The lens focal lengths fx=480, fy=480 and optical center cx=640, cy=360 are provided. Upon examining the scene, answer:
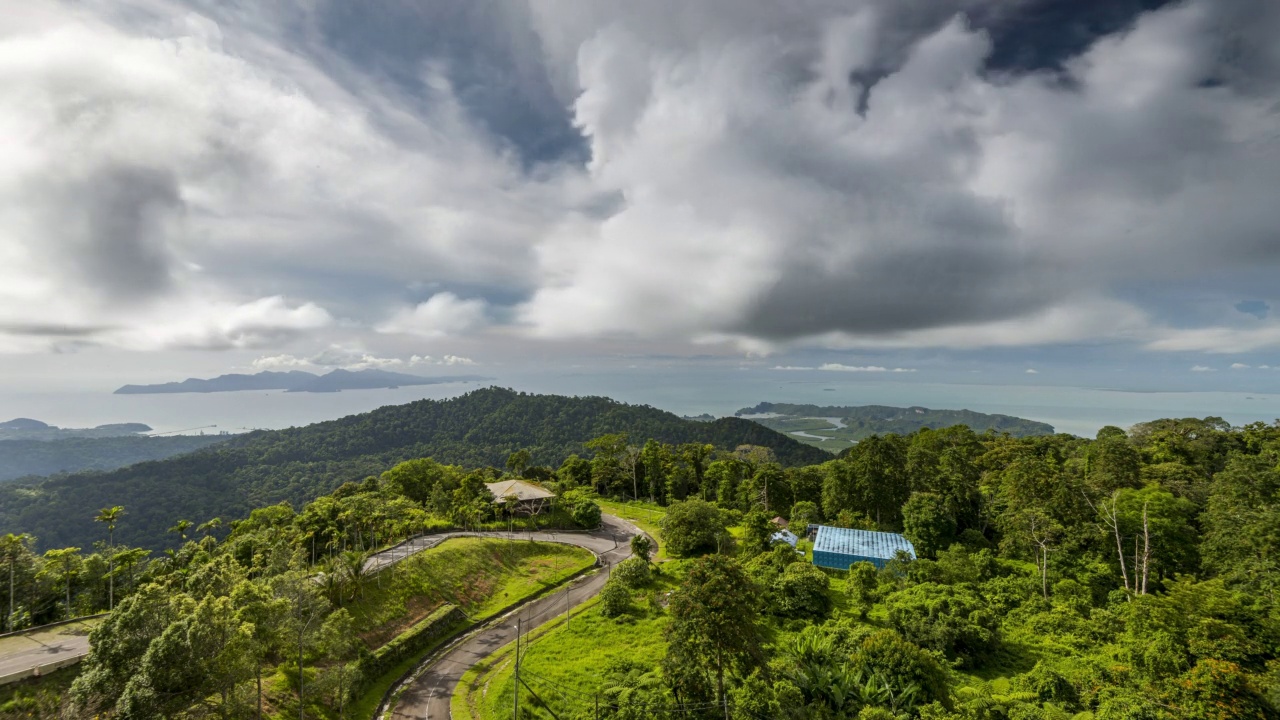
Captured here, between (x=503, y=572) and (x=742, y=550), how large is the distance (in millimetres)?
22674

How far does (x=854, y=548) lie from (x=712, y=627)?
28.8 metres

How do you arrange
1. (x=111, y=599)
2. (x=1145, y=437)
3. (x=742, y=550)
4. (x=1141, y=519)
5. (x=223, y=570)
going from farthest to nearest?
(x=1145, y=437) < (x=742, y=550) < (x=1141, y=519) < (x=111, y=599) < (x=223, y=570)

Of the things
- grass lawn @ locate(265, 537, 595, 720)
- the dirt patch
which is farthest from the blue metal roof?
the dirt patch

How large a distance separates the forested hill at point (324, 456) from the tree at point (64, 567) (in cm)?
9494

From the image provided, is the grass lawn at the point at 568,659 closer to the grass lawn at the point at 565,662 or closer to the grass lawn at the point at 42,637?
the grass lawn at the point at 565,662

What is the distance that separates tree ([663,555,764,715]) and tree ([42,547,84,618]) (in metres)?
38.6

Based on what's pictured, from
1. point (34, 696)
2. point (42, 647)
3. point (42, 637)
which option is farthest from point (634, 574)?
point (42, 637)

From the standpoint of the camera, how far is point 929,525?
144ft

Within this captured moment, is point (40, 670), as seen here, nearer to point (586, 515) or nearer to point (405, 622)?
point (405, 622)

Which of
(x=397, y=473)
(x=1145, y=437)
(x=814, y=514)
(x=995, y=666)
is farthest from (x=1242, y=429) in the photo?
(x=397, y=473)

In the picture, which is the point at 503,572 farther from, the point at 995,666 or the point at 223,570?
the point at 995,666

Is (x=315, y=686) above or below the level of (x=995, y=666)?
above

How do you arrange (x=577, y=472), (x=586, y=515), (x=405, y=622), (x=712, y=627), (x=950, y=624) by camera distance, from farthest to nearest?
(x=577, y=472) < (x=586, y=515) < (x=405, y=622) < (x=950, y=624) < (x=712, y=627)

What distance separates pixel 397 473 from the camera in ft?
206
